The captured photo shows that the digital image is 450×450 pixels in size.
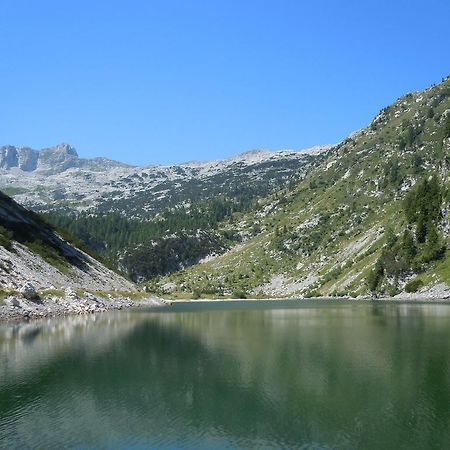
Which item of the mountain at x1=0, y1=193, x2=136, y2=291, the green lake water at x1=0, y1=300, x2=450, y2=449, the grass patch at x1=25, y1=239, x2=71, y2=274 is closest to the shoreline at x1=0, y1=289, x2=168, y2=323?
the mountain at x1=0, y1=193, x2=136, y2=291

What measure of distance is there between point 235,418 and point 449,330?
5362 cm

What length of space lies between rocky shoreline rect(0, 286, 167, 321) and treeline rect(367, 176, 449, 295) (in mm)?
92907

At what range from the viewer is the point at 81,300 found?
130750 millimetres

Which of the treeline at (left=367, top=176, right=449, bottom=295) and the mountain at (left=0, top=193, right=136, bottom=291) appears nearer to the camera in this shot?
the mountain at (left=0, top=193, right=136, bottom=291)

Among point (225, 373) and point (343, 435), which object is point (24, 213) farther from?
point (343, 435)

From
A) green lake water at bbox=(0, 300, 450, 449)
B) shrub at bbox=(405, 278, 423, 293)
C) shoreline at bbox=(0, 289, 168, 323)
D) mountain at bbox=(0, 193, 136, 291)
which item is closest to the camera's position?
green lake water at bbox=(0, 300, 450, 449)

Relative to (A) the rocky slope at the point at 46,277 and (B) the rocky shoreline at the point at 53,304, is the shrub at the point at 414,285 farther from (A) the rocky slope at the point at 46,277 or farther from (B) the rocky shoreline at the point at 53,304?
(B) the rocky shoreline at the point at 53,304

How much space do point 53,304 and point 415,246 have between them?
12342cm

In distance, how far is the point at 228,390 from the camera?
44938 mm

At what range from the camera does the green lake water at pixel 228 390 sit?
32875mm

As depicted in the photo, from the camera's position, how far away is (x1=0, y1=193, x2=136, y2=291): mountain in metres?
119

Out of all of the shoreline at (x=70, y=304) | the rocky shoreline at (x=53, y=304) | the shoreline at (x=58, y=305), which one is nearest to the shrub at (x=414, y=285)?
the shoreline at (x=70, y=304)

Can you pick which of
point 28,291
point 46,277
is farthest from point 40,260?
point 28,291

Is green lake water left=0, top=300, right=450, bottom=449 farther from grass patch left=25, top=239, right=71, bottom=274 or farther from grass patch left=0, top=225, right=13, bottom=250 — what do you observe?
grass patch left=25, top=239, right=71, bottom=274
